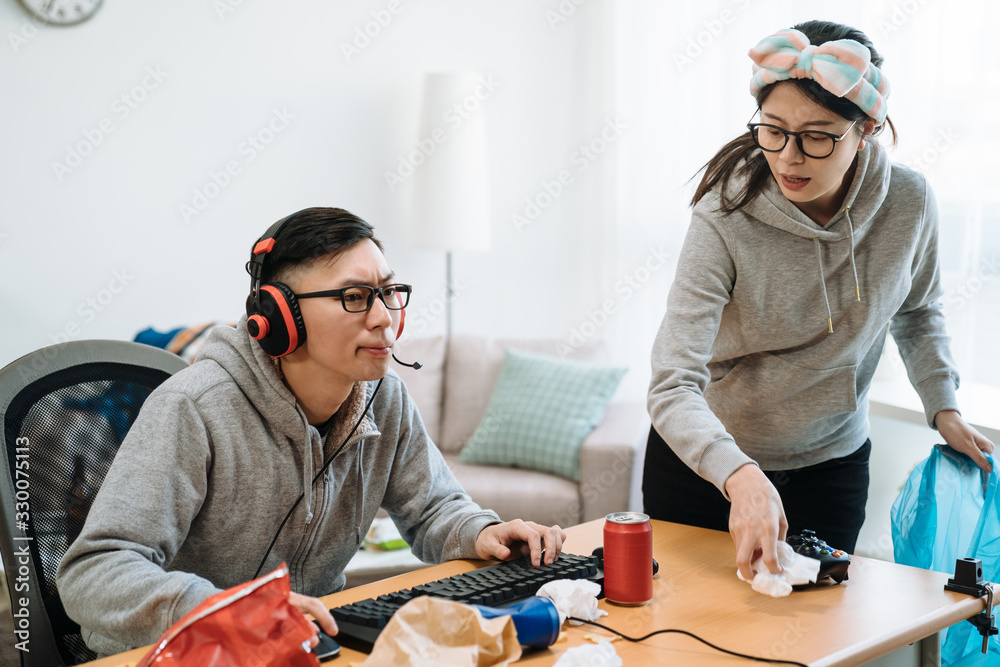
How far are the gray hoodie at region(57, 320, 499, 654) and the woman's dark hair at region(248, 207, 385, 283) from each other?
114 mm

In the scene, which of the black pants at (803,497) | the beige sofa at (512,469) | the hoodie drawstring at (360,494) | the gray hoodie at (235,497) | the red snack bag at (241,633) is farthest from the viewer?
the beige sofa at (512,469)

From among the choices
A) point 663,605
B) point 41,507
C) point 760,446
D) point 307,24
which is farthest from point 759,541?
point 307,24

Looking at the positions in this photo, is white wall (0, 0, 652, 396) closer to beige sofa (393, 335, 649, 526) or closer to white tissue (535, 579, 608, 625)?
beige sofa (393, 335, 649, 526)

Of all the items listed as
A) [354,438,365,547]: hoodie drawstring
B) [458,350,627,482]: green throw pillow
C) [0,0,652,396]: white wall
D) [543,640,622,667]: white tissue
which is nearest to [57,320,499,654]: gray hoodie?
[354,438,365,547]: hoodie drawstring

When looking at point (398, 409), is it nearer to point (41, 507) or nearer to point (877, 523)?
point (41, 507)

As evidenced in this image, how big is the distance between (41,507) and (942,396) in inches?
61.3

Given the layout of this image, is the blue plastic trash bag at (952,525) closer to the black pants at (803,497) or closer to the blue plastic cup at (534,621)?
the black pants at (803,497)

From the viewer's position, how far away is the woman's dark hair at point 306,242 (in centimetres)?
133

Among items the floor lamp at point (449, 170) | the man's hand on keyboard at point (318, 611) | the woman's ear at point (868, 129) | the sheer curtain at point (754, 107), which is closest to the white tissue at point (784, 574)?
the man's hand on keyboard at point (318, 611)

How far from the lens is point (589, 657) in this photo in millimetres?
1004

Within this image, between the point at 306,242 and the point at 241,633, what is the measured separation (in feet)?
2.05

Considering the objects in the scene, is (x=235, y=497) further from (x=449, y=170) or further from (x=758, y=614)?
(x=449, y=170)

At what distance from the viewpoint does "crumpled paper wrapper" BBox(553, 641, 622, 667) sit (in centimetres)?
100

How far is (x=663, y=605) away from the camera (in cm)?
120
